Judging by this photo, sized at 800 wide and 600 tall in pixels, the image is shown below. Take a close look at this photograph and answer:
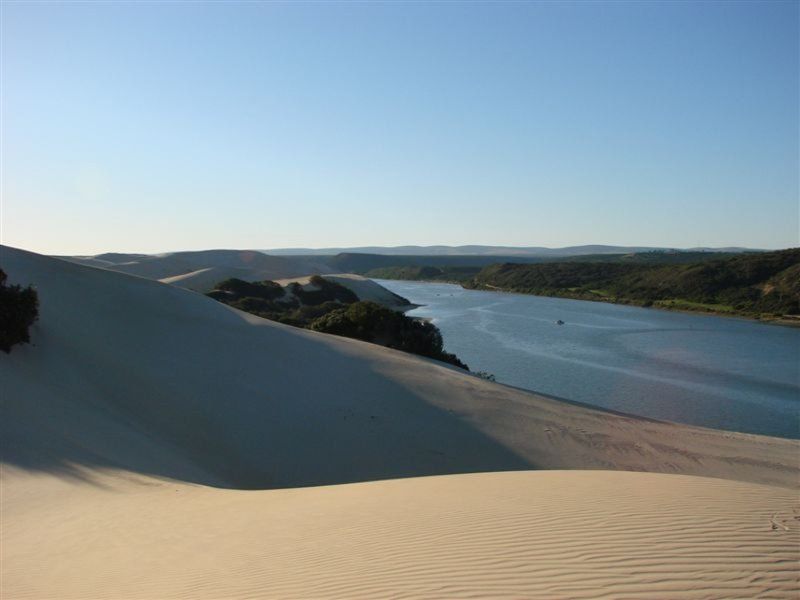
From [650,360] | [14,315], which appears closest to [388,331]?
[14,315]

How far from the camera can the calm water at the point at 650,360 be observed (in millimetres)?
21281

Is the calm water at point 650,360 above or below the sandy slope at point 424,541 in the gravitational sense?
below

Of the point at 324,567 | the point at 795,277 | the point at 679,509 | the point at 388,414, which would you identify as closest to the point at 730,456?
the point at 388,414

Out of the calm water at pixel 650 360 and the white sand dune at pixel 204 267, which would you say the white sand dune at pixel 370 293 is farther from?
the white sand dune at pixel 204 267

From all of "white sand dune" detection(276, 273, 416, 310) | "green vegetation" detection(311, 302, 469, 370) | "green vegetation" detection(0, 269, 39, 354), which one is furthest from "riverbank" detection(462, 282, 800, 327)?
"green vegetation" detection(0, 269, 39, 354)

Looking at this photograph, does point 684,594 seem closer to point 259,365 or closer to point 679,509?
point 679,509

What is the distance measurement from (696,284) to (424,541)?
59548 millimetres

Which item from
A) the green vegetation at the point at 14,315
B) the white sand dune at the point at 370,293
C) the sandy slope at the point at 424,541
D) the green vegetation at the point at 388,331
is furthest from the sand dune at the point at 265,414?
the white sand dune at the point at 370,293

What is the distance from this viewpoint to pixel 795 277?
163ft

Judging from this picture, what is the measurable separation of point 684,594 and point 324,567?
2415 millimetres

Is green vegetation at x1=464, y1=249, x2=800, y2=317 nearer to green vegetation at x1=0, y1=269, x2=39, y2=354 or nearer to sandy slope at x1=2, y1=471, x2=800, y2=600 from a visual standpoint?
sandy slope at x1=2, y1=471, x2=800, y2=600

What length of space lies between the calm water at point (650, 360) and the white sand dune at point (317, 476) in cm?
535

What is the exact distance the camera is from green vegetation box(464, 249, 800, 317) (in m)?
49.3

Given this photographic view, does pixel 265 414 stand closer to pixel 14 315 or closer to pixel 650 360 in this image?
pixel 14 315
